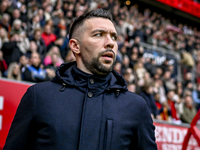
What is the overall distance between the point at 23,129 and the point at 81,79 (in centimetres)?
50

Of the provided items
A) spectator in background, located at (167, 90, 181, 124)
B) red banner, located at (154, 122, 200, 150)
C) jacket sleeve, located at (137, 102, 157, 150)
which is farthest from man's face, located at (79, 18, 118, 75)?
spectator in background, located at (167, 90, 181, 124)

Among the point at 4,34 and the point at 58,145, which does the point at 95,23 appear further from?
the point at 4,34

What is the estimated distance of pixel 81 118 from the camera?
62.3 inches

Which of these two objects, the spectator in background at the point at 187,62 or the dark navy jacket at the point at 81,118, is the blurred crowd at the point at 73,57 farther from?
the dark navy jacket at the point at 81,118

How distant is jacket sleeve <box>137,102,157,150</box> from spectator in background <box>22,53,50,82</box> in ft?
12.3

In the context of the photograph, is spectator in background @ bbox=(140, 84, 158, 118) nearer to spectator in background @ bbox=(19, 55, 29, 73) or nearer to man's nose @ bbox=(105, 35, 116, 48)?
spectator in background @ bbox=(19, 55, 29, 73)

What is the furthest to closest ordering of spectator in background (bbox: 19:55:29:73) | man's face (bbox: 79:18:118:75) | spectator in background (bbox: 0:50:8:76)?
spectator in background (bbox: 19:55:29:73), spectator in background (bbox: 0:50:8:76), man's face (bbox: 79:18:118:75)

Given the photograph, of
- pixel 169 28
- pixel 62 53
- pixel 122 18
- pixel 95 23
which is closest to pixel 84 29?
pixel 95 23

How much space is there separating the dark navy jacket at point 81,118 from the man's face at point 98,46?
81 mm

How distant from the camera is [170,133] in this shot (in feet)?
13.4

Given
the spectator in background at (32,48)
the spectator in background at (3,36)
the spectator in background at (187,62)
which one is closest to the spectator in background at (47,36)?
the spectator in background at (32,48)

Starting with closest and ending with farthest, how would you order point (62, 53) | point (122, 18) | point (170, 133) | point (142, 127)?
1. point (142, 127)
2. point (170, 133)
3. point (62, 53)
4. point (122, 18)

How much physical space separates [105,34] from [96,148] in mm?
801

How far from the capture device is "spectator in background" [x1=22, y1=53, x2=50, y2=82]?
5113 millimetres
